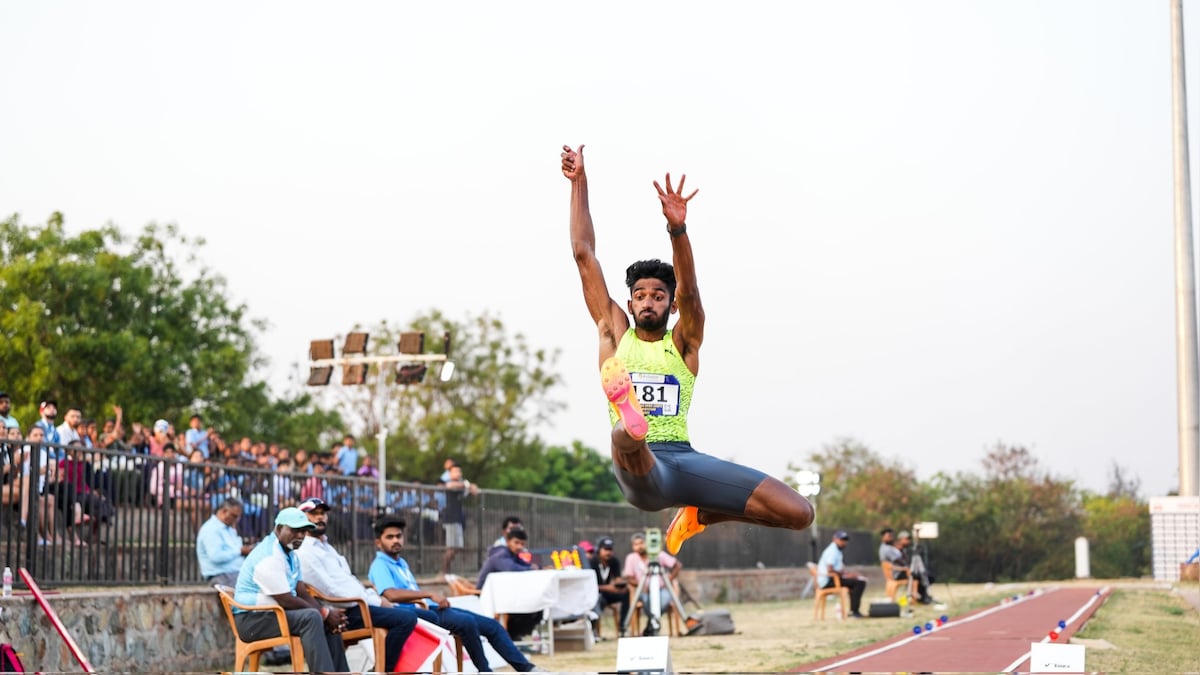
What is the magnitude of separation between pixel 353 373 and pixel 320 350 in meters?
1.28

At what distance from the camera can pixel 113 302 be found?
4003 cm

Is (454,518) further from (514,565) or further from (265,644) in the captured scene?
(265,644)

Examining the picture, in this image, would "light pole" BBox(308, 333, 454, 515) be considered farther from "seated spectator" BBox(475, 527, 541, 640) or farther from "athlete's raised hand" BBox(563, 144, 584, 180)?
"athlete's raised hand" BBox(563, 144, 584, 180)

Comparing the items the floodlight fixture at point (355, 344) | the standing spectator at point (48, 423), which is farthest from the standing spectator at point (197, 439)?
the floodlight fixture at point (355, 344)

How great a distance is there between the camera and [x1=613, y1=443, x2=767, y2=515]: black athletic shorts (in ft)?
27.3

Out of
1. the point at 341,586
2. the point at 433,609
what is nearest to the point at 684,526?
the point at 341,586

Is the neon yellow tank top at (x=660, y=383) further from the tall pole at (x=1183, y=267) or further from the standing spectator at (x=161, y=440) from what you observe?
the tall pole at (x=1183, y=267)

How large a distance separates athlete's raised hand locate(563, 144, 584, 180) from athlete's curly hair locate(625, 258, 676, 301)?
2.13 ft

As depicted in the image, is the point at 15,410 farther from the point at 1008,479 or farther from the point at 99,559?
the point at 1008,479

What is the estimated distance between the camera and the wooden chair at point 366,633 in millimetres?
13523

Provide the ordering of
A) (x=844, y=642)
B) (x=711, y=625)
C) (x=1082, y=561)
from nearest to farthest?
(x=844, y=642) → (x=711, y=625) → (x=1082, y=561)

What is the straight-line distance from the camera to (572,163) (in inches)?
363

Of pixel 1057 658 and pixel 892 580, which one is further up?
pixel 1057 658

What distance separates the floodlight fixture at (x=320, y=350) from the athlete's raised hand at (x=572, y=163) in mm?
19004
